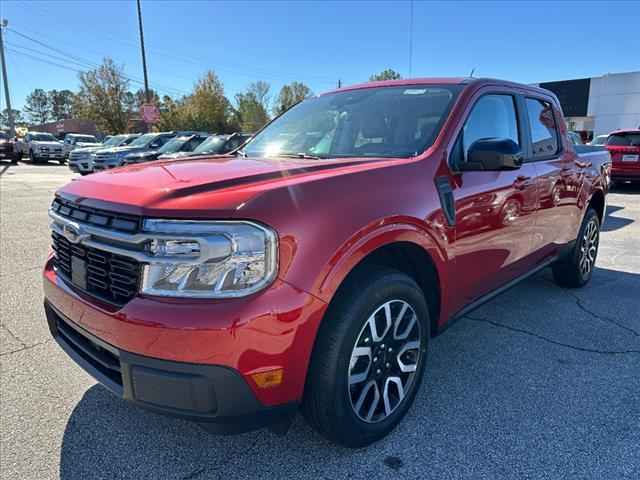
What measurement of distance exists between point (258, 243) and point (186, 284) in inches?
12.7

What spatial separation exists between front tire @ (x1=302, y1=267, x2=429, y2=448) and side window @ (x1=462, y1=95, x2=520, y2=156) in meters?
1.13

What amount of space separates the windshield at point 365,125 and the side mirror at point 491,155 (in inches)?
9.6

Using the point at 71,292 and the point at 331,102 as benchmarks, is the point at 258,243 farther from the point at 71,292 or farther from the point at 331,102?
the point at 331,102

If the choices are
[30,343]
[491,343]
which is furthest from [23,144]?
[491,343]

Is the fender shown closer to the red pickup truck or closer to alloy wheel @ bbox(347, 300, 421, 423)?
the red pickup truck

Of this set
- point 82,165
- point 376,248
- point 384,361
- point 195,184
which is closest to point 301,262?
point 376,248

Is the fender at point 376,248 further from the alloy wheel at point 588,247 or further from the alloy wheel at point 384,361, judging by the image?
the alloy wheel at point 588,247

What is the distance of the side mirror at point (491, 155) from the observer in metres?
2.60

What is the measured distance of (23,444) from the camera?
2.35 m

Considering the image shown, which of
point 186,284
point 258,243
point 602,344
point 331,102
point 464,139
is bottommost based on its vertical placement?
point 602,344

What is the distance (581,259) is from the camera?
15.5 ft

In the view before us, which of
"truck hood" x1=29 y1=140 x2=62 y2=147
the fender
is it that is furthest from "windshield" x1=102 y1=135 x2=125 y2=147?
the fender

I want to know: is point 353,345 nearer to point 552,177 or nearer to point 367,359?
point 367,359

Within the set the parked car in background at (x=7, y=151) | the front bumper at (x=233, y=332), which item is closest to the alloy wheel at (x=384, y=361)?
the front bumper at (x=233, y=332)
